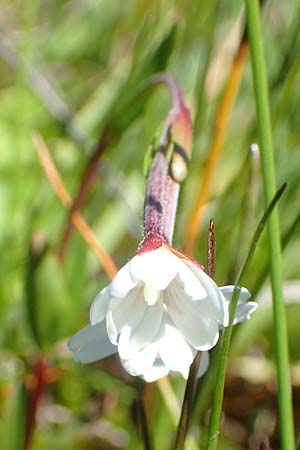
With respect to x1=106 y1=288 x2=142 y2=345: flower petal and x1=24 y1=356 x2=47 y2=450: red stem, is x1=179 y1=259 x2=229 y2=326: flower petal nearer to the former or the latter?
x1=106 y1=288 x2=142 y2=345: flower petal

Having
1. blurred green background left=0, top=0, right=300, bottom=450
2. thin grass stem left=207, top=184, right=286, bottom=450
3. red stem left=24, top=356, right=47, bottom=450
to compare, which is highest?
blurred green background left=0, top=0, right=300, bottom=450

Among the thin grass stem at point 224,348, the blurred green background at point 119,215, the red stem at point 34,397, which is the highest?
the blurred green background at point 119,215

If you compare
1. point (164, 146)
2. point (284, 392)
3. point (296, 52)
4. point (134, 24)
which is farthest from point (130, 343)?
point (134, 24)

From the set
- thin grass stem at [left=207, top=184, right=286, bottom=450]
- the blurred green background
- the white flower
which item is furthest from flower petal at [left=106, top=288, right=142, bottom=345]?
the blurred green background

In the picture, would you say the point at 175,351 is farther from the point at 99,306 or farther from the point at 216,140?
the point at 216,140

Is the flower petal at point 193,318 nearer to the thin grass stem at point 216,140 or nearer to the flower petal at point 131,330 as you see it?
the flower petal at point 131,330

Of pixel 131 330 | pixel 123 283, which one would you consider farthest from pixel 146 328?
pixel 123 283

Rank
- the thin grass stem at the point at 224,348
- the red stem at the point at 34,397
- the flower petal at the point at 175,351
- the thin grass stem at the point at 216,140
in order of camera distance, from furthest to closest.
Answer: the thin grass stem at the point at 216,140 → the red stem at the point at 34,397 → the flower petal at the point at 175,351 → the thin grass stem at the point at 224,348

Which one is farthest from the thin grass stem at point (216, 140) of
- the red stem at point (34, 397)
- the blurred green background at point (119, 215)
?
the red stem at point (34, 397)

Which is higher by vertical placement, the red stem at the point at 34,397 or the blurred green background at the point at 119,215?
the blurred green background at the point at 119,215
